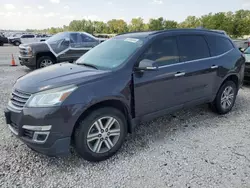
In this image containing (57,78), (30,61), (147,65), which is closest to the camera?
(57,78)

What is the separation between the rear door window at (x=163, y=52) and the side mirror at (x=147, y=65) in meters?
0.19

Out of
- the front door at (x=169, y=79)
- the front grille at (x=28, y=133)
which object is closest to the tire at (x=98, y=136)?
the front door at (x=169, y=79)

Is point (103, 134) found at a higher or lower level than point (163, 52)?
lower

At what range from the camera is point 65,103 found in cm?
256

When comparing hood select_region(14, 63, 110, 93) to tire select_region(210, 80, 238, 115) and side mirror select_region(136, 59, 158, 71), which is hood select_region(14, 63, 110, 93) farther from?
tire select_region(210, 80, 238, 115)

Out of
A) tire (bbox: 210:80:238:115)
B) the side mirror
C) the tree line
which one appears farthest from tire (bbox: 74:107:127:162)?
the tree line

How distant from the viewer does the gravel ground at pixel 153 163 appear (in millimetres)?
2596

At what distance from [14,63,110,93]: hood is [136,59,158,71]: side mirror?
1.66ft

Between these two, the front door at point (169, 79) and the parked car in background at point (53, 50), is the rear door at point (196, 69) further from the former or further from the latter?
the parked car in background at point (53, 50)

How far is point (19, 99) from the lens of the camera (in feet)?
9.01

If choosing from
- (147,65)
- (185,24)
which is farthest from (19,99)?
(185,24)

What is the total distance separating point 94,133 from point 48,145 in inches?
23.1

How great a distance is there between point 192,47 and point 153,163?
7.24 ft

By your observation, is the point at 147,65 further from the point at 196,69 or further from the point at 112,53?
the point at 196,69
